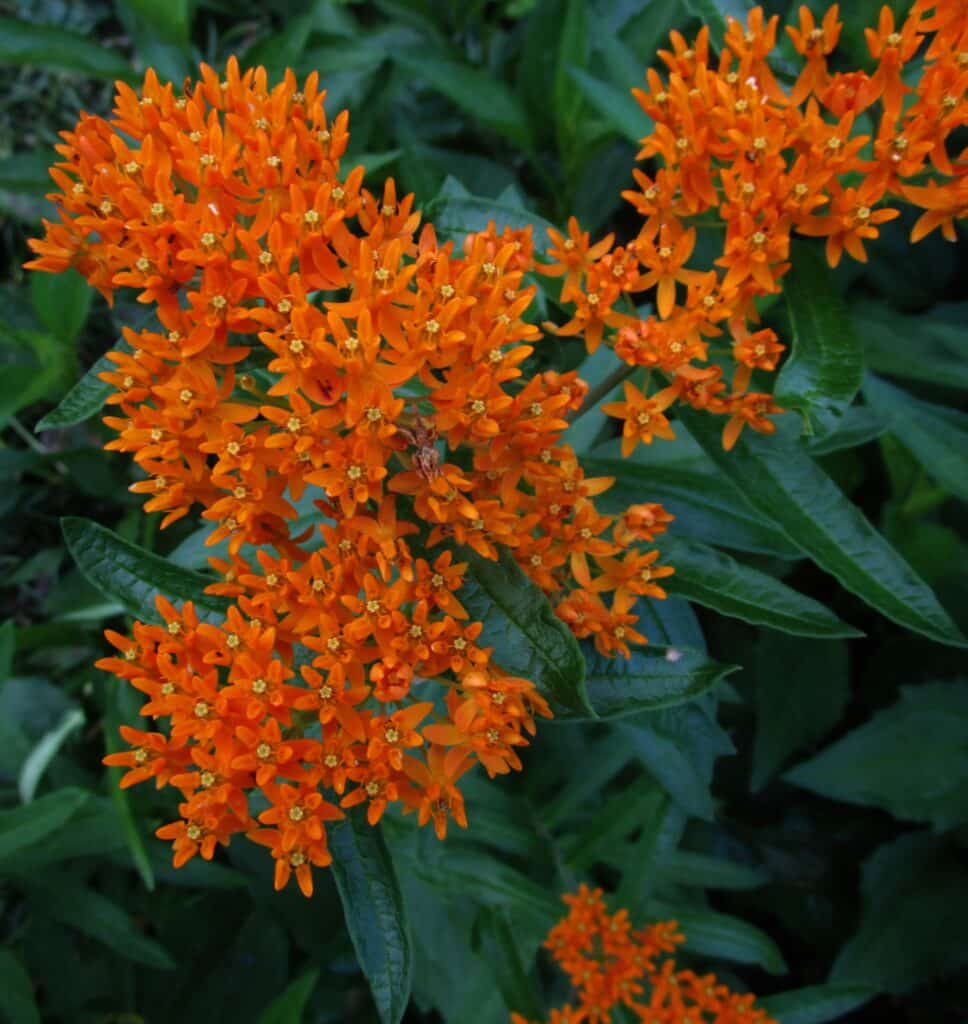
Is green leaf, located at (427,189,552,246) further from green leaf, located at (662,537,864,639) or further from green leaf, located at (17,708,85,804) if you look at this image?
green leaf, located at (17,708,85,804)

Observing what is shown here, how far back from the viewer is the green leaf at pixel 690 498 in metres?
2.41

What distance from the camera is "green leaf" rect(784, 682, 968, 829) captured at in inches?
119

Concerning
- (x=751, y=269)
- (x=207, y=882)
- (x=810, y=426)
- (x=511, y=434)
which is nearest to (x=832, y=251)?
(x=751, y=269)

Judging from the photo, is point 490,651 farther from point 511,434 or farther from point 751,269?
point 751,269

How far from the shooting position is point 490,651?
1815mm

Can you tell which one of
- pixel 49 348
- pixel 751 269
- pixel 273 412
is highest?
pixel 751 269

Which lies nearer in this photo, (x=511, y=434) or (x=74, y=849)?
(x=511, y=434)

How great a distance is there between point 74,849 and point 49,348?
5.35 feet

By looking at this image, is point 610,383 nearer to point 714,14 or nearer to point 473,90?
point 714,14

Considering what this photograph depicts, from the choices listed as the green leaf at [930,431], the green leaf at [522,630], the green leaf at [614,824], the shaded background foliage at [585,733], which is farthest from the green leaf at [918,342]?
the green leaf at [522,630]

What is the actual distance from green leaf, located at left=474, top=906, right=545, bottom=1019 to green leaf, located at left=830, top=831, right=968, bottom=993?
114 cm

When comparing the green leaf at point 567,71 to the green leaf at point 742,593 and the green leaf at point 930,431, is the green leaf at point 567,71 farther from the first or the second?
the green leaf at point 742,593

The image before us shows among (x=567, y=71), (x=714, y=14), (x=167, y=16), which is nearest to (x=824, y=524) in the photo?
(x=714, y=14)

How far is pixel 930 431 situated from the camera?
272cm
